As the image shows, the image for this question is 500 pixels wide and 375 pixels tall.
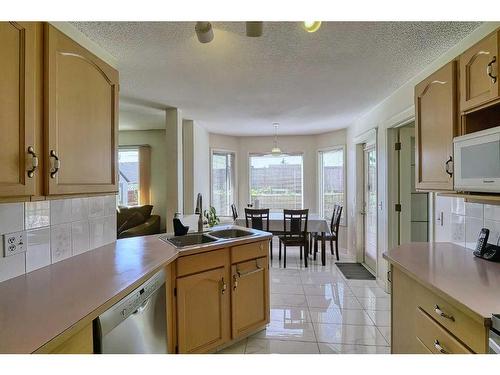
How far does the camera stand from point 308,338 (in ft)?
8.15

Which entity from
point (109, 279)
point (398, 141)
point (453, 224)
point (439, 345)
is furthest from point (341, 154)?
point (109, 279)

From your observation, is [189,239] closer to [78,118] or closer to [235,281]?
[235,281]

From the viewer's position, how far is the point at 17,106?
1060 millimetres

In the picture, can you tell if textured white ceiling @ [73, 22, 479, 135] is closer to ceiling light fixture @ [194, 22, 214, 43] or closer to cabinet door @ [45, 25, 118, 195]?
ceiling light fixture @ [194, 22, 214, 43]

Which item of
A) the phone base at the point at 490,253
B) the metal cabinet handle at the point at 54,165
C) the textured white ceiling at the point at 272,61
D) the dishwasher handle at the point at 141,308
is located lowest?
the dishwasher handle at the point at 141,308

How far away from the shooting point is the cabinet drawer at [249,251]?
7.57ft

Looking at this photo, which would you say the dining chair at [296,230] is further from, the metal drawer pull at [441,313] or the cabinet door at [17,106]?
the cabinet door at [17,106]

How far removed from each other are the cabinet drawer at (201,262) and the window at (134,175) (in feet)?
12.2

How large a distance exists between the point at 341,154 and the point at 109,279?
5.00 meters

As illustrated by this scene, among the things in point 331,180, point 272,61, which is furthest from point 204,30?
point 331,180

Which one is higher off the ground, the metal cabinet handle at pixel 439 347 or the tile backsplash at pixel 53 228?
the tile backsplash at pixel 53 228

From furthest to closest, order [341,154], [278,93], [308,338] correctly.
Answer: [341,154] < [278,93] < [308,338]

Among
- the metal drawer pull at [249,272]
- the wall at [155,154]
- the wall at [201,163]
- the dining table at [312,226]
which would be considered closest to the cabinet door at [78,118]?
the metal drawer pull at [249,272]
